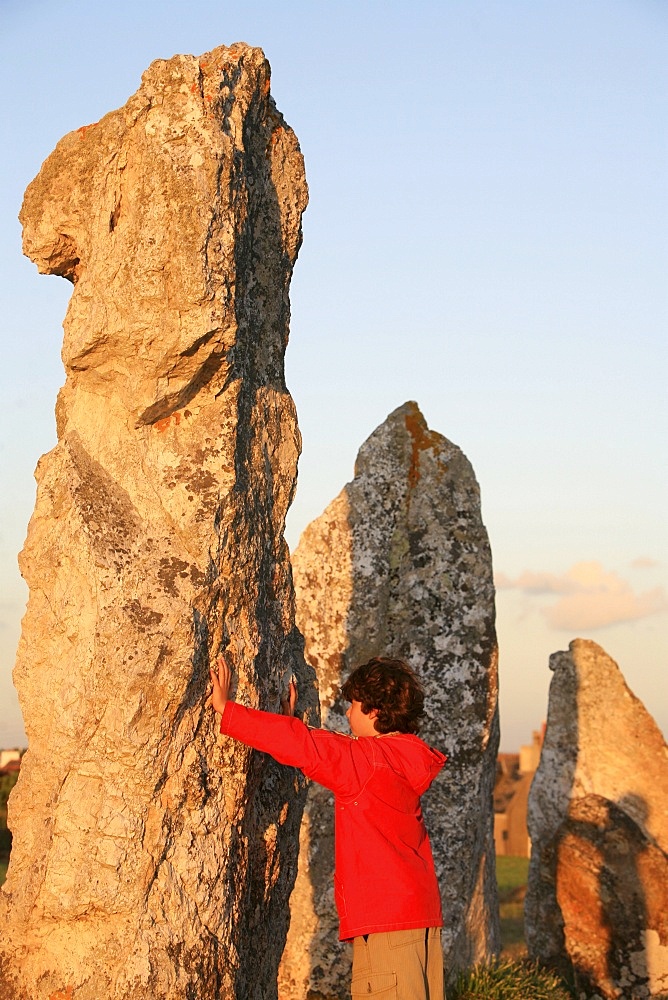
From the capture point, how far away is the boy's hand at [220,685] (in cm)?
474

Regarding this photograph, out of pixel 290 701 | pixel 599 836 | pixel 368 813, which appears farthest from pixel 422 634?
pixel 368 813

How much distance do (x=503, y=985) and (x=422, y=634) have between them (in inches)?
108

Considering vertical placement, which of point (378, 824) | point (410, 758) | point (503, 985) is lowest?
point (503, 985)

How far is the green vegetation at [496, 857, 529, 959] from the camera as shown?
43.4 feet

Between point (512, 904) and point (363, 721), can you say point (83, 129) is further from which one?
point (512, 904)

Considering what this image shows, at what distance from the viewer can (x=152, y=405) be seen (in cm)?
494

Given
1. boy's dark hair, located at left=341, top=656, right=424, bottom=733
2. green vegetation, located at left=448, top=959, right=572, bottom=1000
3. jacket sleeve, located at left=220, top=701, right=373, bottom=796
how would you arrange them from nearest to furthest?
jacket sleeve, located at left=220, top=701, right=373, bottom=796 < boy's dark hair, located at left=341, top=656, right=424, bottom=733 < green vegetation, located at left=448, top=959, right=572, bottom=1000

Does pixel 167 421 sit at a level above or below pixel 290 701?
above

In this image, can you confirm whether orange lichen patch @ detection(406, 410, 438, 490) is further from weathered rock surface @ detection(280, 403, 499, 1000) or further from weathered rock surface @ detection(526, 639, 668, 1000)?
weathered rock surface @ detection(526, 639, 668, 1000)

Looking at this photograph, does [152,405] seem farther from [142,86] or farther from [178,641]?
[142,86]

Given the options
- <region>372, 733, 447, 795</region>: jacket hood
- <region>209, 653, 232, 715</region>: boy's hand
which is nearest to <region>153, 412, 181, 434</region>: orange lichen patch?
<region>209, 653, 232, 715</region>: boy's hand

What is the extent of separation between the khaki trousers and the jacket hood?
58cm

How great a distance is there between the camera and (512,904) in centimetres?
1803

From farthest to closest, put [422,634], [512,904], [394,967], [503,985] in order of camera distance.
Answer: [512,904]
[422,634]
[503,985]
[394,967]
